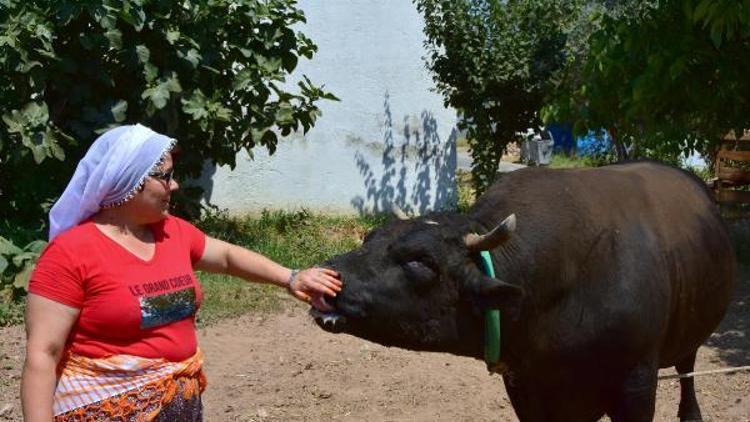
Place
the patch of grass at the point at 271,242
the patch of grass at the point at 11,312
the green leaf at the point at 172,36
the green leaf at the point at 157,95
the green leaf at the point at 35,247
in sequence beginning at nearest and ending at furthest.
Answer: the patch of grass at the point at 11,312, the green leaf at the point at 35,247, the patch of grass at the point at 271,242, the green leaf at the point at 157,95, the green leaf at the point at 172,36

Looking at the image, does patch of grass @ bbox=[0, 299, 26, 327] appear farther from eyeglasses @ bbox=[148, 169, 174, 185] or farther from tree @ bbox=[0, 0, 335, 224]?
eyeglasses @ bbox=[148, 169, 174, 185]

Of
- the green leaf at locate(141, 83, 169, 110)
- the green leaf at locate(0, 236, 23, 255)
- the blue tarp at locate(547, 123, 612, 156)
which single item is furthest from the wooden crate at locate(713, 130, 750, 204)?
the green leaf at locate(0, 236, 23, 255)

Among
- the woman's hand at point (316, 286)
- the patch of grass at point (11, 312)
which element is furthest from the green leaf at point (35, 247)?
the woman's hand at point (316, 286)

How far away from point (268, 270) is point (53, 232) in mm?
805

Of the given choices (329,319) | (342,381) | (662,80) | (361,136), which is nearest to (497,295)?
(329,319)

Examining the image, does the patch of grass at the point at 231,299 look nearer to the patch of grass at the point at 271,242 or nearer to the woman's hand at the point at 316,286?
the patch of grass at the point at 271,242

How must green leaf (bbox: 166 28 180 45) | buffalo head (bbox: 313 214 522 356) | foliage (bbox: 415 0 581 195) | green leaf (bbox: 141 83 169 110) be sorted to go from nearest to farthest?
buffalo head (bbox: 313 214 522 356) → green leaf (bbox: 141 83 169 110) → green leaf (bbox: 166 28 180 45) → foliage (bbox: 415 0 581 195)

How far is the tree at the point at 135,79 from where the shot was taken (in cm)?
809

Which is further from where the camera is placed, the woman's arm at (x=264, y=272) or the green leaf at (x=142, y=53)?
the green leaf at (x=142, y=53)

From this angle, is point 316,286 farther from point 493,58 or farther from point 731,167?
point 731,167

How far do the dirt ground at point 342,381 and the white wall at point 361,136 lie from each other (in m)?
3.78

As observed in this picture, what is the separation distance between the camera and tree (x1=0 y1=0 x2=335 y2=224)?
26.6 ft

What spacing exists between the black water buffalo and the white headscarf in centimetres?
93

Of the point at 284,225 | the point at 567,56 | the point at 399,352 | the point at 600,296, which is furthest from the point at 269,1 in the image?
the point at 600,296
